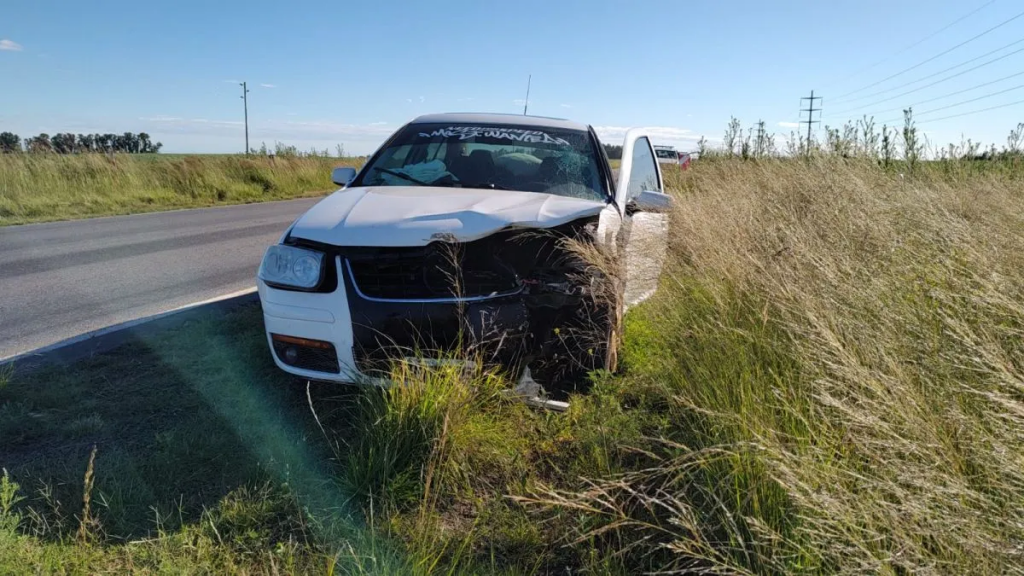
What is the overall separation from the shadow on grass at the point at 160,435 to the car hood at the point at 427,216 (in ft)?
2.78

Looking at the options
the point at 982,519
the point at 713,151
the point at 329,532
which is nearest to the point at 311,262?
the point at 329,532

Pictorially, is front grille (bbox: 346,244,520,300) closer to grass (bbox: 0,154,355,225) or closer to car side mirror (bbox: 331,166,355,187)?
car side mirror (bbox: 331,166,355,187)

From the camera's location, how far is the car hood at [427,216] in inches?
129

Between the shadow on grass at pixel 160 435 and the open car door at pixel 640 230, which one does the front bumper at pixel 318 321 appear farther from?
the open car door at pixel 640 230

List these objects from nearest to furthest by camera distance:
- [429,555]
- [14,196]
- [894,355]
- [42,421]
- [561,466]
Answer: [429,555] < [894,355] < [561,466] < [42,421] < [14,196]

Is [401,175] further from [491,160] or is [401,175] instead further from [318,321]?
[318,321]

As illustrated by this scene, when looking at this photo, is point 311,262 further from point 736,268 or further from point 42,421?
point 736,268

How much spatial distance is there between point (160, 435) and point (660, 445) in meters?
2.27

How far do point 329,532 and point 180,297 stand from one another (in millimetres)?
4476

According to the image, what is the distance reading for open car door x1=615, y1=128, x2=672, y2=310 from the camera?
12.4ft

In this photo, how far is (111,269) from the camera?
7383mm

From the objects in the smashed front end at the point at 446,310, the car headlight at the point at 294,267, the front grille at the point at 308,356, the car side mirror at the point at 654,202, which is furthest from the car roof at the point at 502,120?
the front grille at the point at 308,356

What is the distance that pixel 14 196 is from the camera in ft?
45.2

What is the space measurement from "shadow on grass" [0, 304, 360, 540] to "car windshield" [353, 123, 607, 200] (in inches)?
62.2
